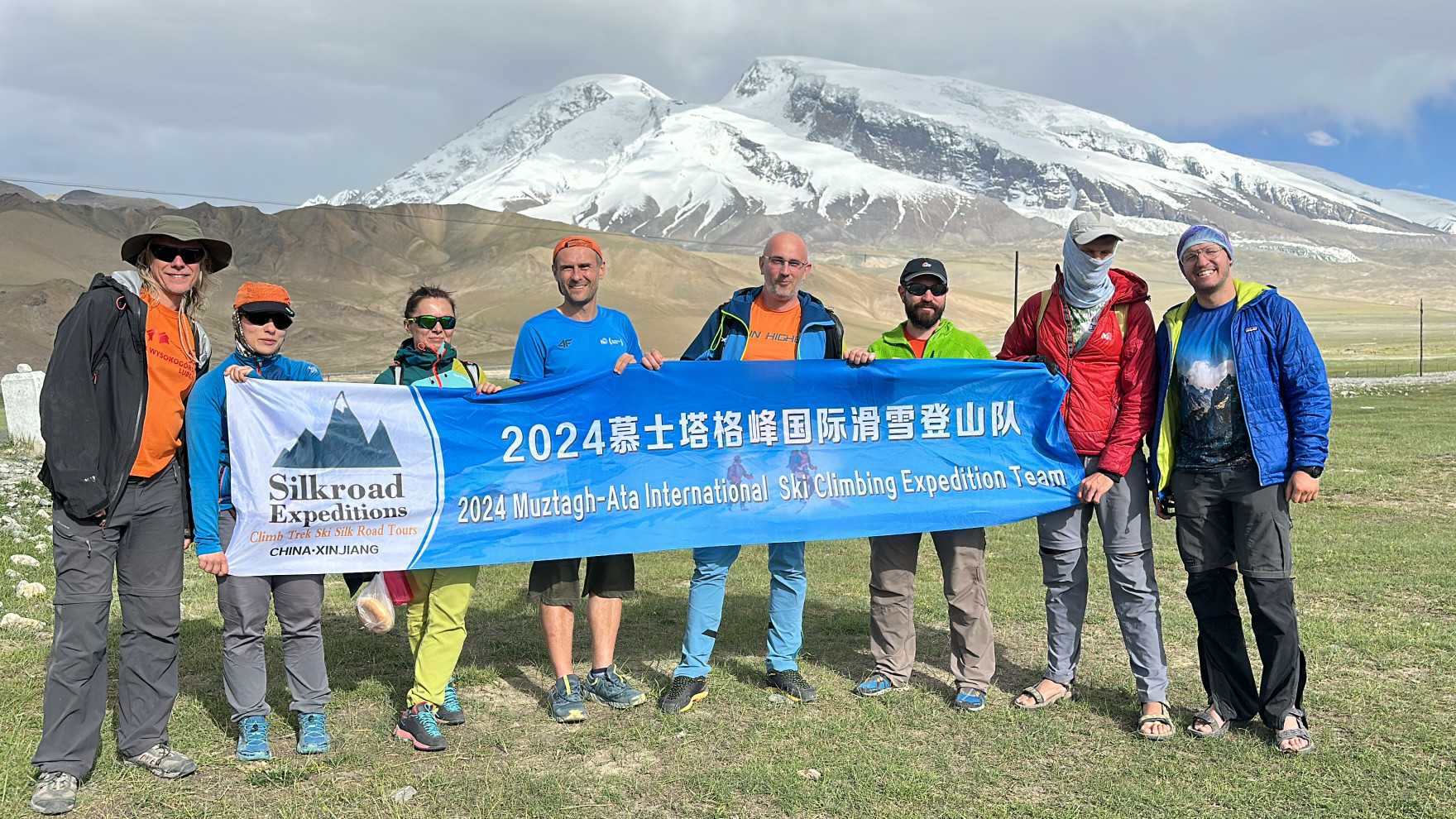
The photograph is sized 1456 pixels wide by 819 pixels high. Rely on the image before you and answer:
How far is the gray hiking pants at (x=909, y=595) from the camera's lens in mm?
6113

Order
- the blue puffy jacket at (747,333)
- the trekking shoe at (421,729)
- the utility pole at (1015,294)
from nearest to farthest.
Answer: the trekking shoe at (421,729) → the blue puffy jacket at (747,333) → the utility pole at (1015,294)

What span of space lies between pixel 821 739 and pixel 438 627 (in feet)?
6.61

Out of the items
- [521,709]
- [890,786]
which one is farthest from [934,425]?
[521,709]

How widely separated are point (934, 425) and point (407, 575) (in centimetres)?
305

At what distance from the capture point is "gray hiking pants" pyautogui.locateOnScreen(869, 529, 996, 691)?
6.11m

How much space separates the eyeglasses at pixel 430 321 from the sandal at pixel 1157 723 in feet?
13.2

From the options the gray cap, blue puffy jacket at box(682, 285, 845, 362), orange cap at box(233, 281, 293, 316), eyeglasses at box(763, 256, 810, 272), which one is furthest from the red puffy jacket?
orange cap at box(233, 281, 293, 316)

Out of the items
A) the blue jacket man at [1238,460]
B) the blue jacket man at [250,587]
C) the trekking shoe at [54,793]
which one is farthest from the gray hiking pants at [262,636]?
the blue jacket man at [1238,460]

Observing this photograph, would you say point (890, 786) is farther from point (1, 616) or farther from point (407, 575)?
point (1, 616)

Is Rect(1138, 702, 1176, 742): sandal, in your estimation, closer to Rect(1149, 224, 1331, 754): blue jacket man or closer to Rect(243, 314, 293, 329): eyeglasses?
Rect(1149, 224, 1331, 754): blue jacket man

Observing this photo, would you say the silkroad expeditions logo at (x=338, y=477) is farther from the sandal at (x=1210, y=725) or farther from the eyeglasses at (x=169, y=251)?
the sandal at (x=1210, y=725)

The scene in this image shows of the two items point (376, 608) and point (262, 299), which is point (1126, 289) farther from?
point (262, 299)

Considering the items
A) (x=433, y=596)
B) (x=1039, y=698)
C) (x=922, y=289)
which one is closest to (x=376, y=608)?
(x=433, y=596)

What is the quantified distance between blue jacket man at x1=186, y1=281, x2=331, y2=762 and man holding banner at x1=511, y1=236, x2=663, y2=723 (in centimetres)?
119
